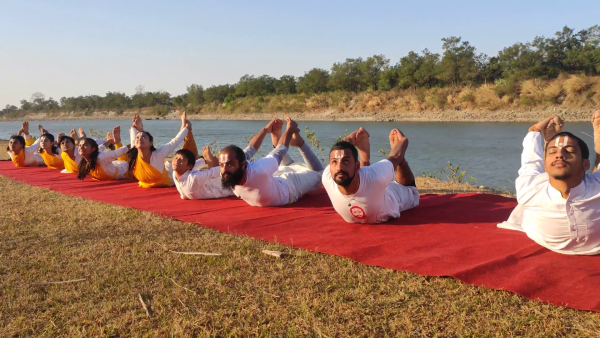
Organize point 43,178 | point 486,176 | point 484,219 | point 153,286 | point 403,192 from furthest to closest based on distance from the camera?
point 486,176 → point 43,178 → point 403,192 → point 484,219 → point 153,286

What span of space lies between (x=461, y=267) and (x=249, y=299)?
1385 mm

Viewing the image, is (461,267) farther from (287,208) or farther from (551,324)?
(287,208)

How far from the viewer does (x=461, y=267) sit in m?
2.88

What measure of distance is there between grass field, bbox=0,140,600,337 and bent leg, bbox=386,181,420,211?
4.24 feet

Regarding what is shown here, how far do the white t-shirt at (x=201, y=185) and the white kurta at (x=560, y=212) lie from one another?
3.47 m

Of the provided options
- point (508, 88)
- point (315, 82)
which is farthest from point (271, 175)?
point (315, 82)

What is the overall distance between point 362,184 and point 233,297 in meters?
1.47

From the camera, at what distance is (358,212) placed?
3.86 metres

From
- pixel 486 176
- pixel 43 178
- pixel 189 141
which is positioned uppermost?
pixel 189 141

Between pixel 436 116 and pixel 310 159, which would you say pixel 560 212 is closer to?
pixel 310 159

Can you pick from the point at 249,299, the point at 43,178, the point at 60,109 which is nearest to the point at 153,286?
the point at 249,299

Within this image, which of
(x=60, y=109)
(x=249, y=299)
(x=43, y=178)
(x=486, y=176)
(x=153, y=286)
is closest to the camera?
(x=249, y=299)

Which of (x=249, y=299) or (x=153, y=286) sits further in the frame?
(x=153, y=286)

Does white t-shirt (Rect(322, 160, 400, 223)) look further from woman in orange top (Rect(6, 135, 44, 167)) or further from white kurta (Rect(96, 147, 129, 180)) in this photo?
woman in orange top (Rect(6, 135, 44, 167))
